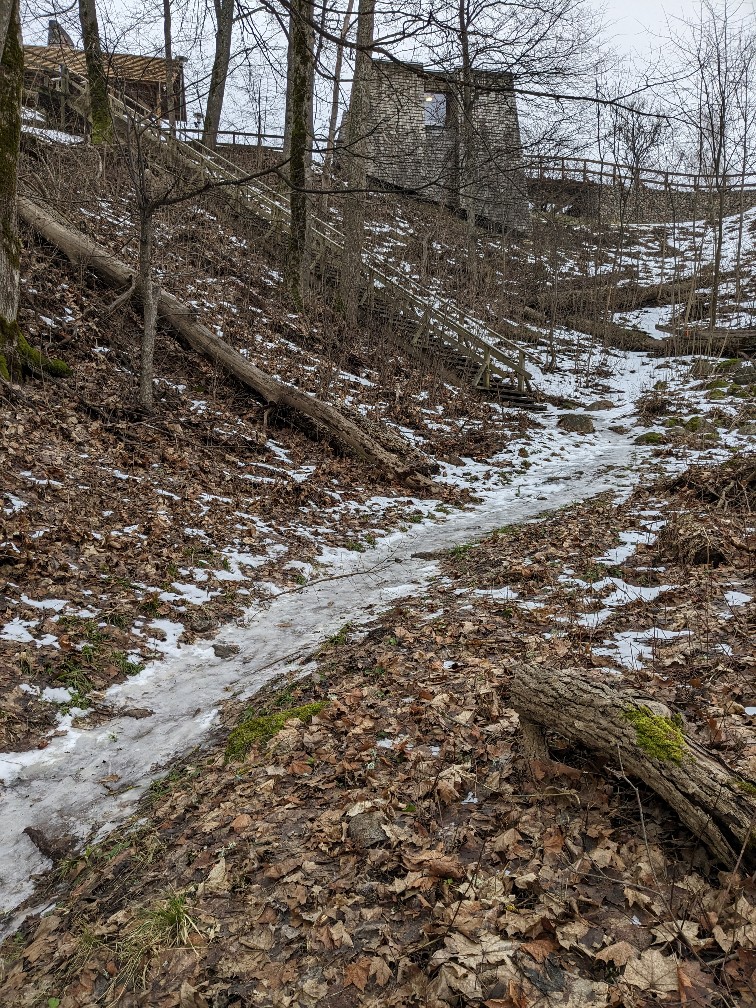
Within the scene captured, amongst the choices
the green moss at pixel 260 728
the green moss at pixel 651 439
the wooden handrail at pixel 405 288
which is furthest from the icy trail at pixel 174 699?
the wooden handrail at pixel 405 288

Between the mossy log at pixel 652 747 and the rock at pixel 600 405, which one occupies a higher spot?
the rock at pixel 600 405

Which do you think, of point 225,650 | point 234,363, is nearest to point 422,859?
point 225,650

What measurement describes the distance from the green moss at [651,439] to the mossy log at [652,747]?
40.8ft

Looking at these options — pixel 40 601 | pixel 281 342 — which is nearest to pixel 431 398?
pixel 281 342

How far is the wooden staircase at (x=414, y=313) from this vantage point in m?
16.7

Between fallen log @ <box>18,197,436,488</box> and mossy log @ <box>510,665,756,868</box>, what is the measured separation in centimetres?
765

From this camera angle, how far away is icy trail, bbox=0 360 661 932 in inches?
154

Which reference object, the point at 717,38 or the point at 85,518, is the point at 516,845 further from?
the point at 717,38

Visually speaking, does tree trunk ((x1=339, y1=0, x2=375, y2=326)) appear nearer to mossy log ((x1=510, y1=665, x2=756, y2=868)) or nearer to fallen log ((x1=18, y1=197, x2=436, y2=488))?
fallen log ((x1=18, y1=197, x2=436, y2=488))

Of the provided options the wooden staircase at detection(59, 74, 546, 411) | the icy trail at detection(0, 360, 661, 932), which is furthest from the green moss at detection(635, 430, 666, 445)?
the icy trail at detection(0, 360, 661, 932)

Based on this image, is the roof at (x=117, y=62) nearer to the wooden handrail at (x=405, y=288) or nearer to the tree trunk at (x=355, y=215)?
the wooden handrail at (x=405, y=288)

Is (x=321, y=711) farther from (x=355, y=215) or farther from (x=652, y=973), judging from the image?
(x=355, y=215)

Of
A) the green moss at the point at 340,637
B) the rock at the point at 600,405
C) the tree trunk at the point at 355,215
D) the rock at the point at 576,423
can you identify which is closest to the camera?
the green moss at the point at 340,637

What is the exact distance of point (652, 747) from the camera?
9.25 ft
